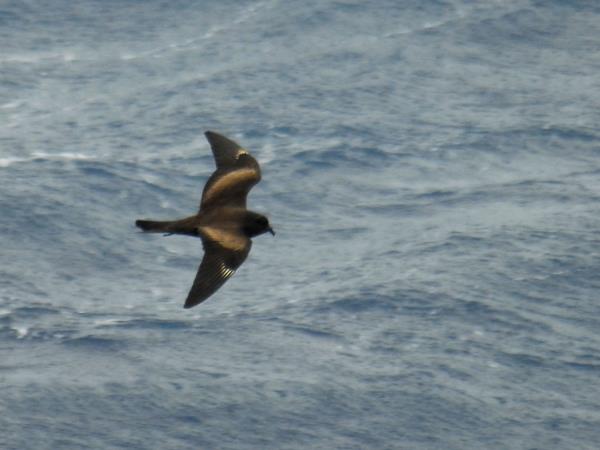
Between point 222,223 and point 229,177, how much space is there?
1855mm

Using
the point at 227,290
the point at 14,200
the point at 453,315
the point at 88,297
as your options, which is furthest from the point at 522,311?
the point at 14,200

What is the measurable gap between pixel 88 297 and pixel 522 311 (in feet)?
36.8

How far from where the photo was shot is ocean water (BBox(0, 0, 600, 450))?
38.5 meters

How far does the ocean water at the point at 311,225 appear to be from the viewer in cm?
3850

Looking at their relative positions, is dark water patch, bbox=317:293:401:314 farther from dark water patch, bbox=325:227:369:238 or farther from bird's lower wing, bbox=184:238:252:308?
bird's lower wing, bbox=184:238:252:308

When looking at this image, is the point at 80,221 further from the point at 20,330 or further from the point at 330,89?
the point at 330,89

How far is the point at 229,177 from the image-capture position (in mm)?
26391

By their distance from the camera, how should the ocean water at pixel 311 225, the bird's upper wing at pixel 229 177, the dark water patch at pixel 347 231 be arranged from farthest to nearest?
the dark water patch at pixel 347 231, the ocean water at pixel 311 225, the bird's upper wing at pixel 229 177

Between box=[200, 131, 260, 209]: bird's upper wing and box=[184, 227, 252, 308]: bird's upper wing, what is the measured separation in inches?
55.9

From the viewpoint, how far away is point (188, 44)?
58.3 metres

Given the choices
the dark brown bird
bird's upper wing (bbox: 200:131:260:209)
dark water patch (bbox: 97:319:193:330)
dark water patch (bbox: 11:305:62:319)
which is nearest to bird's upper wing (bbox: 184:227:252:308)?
the dark brown bird

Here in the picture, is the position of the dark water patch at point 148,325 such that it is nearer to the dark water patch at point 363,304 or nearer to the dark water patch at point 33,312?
the dark water patch at point 33,312

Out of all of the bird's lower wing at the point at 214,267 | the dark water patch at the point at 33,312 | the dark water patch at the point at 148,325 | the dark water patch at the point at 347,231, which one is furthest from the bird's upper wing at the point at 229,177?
the dark water patch at the point at 347,231

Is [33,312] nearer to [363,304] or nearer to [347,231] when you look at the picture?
[363,304]
